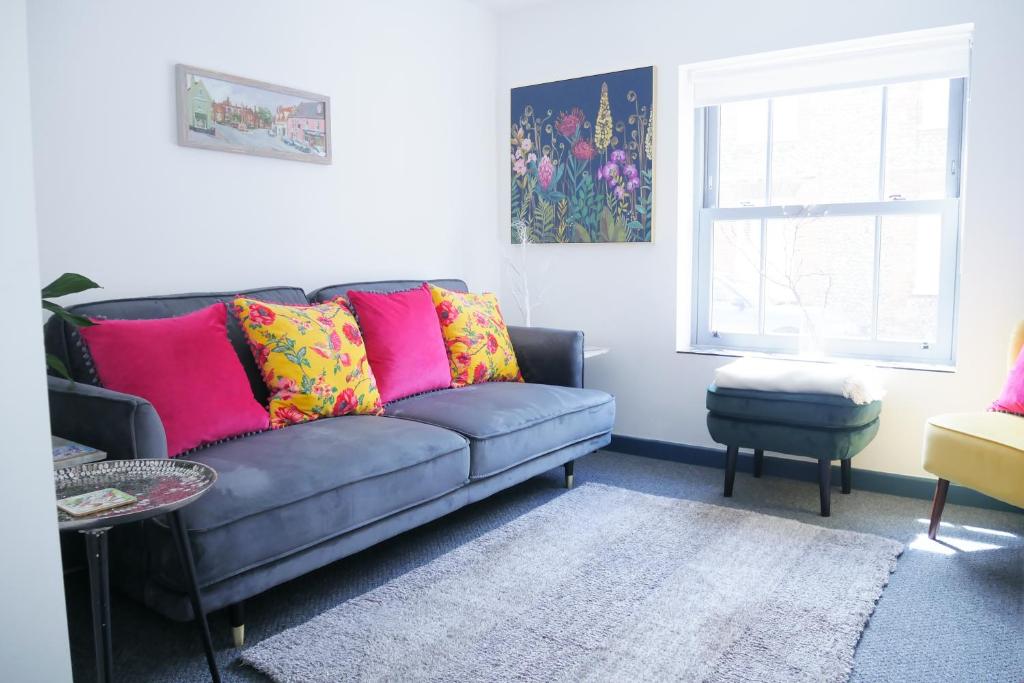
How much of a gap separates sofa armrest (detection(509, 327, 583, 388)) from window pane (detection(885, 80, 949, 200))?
1.55m

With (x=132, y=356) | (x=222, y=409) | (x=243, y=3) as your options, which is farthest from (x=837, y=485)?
(x=243, y=3)

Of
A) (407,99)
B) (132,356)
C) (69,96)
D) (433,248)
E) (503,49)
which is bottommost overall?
(132,356)

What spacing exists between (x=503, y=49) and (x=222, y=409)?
2787 millimetres

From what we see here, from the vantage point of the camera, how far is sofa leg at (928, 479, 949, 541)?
2691 mm

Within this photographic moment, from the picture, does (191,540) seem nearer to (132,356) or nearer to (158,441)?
(158,441)

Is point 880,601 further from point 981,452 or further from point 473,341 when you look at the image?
point 473,341

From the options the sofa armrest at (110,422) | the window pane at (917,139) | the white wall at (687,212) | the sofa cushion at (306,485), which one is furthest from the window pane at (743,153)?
the sofa armrest at (110,422)

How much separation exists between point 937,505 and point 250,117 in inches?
115

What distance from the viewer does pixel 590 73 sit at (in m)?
3.96

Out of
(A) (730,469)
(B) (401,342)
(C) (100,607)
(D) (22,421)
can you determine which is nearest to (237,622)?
(C) (100,607)

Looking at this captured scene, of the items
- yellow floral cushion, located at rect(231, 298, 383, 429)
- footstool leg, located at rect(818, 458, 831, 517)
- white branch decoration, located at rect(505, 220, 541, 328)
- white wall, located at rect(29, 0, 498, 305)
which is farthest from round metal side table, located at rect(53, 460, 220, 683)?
white branch decoration, located at rect(505, 220, 541, 328)

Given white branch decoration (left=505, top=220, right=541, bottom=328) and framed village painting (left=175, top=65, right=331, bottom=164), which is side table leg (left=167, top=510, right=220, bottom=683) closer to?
framed village painting (left=175, top=65, right=331, bottom=164)

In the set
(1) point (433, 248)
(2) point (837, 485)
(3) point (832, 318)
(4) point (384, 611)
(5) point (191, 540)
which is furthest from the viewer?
(1) point (433, 248)

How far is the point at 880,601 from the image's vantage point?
2258 millimetres
